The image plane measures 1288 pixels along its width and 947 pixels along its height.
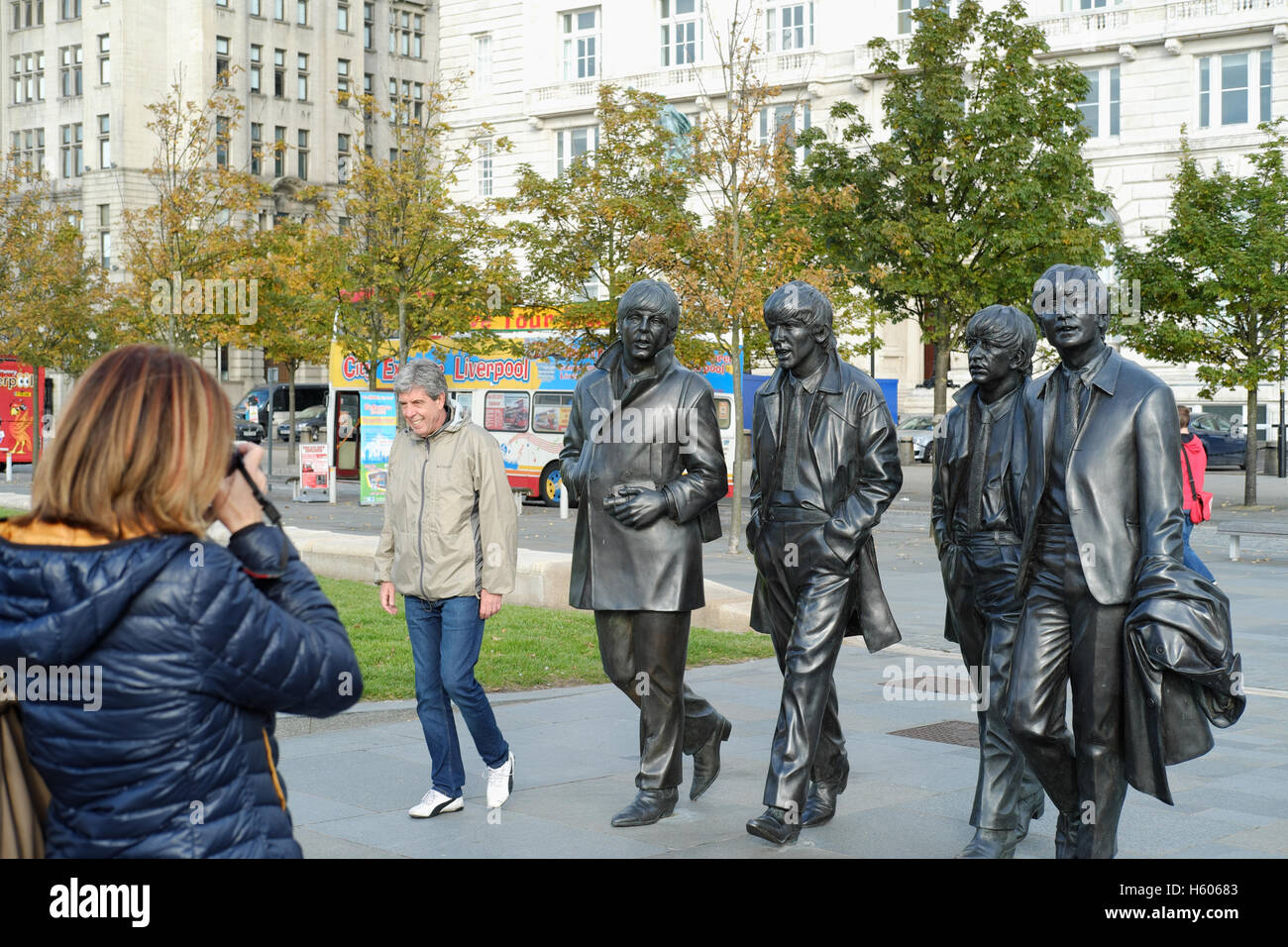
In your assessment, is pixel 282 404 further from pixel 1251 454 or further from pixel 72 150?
pixel 1251 454

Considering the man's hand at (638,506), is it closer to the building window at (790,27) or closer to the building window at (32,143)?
the building window at (790,27)

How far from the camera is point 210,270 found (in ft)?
83.8

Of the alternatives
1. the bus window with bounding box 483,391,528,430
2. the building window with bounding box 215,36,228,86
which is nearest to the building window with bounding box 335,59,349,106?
the building window with bounding box 215,36,228,86


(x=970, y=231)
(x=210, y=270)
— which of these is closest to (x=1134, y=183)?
(x=970, y=231)

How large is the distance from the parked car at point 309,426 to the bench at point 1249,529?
29514mm

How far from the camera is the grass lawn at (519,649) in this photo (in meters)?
9.16

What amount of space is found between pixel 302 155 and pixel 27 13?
16855mm

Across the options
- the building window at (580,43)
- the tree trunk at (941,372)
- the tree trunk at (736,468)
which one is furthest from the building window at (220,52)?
the tree trunk at (736,468)

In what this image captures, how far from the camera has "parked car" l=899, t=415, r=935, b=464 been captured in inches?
1737

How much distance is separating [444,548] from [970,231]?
70.2ft

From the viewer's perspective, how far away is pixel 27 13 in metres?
77.1

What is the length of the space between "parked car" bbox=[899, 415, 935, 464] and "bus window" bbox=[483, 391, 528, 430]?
1790 centimetres

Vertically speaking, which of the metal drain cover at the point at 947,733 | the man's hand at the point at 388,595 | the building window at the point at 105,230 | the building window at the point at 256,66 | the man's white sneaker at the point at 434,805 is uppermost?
the building window at the point at 256,66

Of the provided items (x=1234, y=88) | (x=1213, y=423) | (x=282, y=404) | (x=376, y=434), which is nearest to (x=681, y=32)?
(x=1234, y=88)
